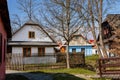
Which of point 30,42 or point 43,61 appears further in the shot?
point 30,42

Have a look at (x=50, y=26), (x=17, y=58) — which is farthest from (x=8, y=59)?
(x=50, y=26)

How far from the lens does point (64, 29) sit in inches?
1180

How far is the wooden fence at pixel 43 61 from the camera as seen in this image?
3065cm

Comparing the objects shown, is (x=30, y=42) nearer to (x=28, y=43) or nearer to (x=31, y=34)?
(x=28, y=43)

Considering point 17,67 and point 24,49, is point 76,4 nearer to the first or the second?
point 17,67

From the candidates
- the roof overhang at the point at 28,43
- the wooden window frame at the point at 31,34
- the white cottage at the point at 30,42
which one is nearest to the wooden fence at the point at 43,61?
the white cottage at the point at 30,42

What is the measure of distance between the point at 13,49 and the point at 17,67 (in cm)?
1018

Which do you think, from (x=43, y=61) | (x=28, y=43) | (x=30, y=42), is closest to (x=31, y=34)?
(x=30, y=42)

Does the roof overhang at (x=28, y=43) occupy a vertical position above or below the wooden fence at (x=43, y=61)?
above

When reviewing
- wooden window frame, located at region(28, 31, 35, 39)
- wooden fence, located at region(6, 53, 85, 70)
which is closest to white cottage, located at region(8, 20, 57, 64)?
wooden window frame, located at region(28, 31, 35, 39)

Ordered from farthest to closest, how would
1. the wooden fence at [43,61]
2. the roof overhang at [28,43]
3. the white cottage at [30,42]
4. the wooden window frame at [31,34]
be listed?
the wooden window frame at [31,34] → the white cottage at [30,42] → the roof overhang at [28,43] → the wooden fence at [43,61]

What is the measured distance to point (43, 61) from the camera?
120ft

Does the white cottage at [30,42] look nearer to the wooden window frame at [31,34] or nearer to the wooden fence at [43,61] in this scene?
the wooden window frame at [31,34]

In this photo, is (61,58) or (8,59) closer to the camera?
(8,59)
